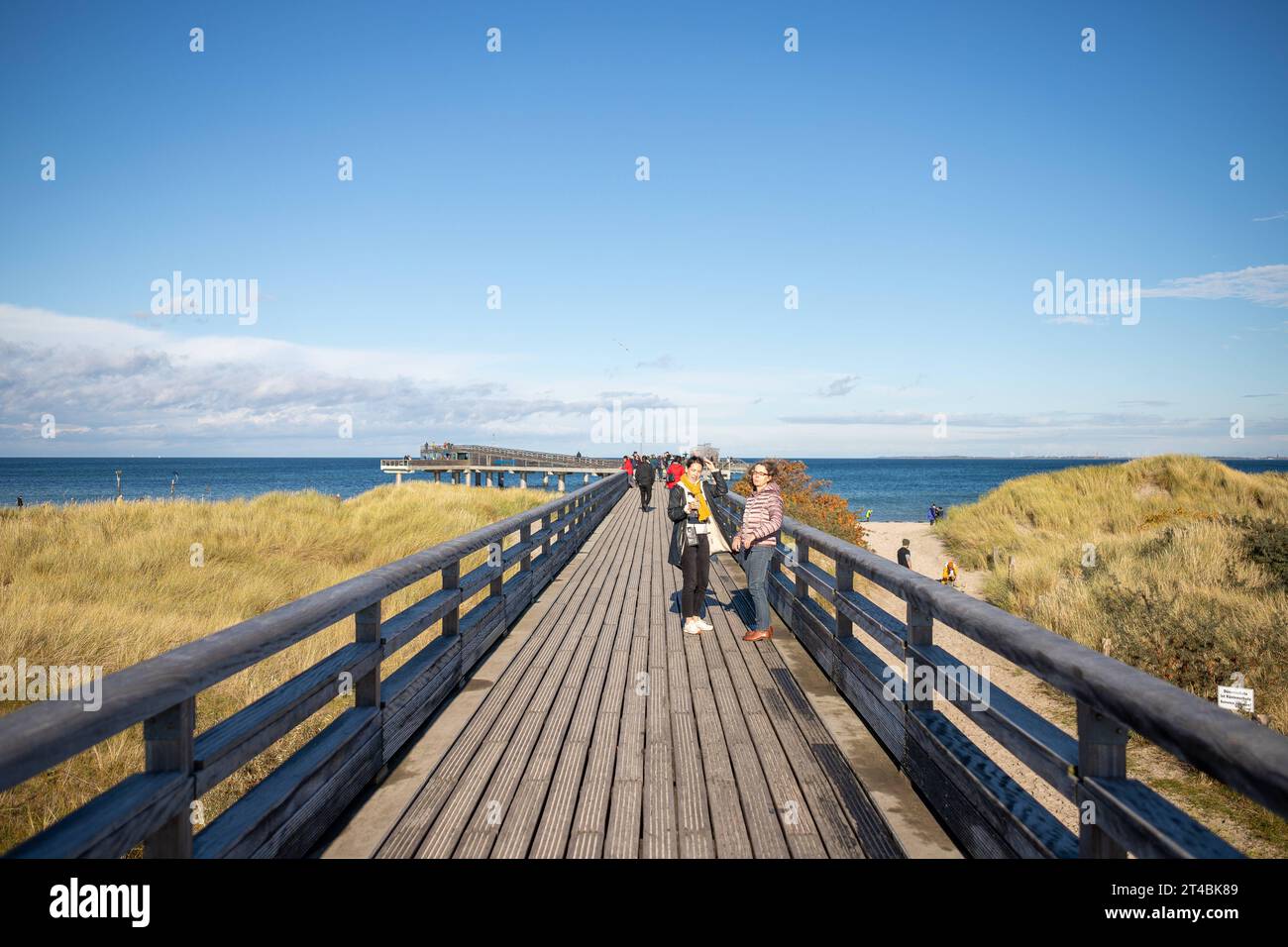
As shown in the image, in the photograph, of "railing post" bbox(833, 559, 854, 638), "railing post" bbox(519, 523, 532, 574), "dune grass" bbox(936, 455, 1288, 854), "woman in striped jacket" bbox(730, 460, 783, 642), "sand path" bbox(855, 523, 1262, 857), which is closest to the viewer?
"railing post" bbox(833, 559, 854, 638)

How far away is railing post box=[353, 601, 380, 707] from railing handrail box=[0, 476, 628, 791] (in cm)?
8

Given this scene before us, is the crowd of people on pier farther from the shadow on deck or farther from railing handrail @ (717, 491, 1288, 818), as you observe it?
railing handrail @ (717, 491, 1288, 818)

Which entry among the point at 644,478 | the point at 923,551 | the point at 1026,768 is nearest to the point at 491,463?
the point at 644,478

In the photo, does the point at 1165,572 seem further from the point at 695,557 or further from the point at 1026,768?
the point at 695,557

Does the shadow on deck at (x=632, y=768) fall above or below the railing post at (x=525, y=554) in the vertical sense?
below

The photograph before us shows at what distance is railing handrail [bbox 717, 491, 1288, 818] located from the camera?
173 cm

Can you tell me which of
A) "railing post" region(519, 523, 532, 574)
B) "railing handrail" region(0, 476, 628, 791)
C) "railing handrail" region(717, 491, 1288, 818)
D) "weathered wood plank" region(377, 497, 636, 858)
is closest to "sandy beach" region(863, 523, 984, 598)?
"railing post" region(519, 523, 532, 574)

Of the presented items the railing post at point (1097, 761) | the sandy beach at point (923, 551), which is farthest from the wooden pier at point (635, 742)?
the sandy beach at point (923, 551)

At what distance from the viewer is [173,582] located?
44.1 feet

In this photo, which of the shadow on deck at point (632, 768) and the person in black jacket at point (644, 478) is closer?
the shadow on deck at point (632, 768)

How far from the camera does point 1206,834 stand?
197 centimetres

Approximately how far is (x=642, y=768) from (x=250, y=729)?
231 centimetres

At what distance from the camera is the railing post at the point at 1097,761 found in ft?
7.86

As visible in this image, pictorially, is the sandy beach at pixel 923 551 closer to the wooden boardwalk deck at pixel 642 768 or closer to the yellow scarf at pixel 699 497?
the yellow scarf at pixel 699 497
